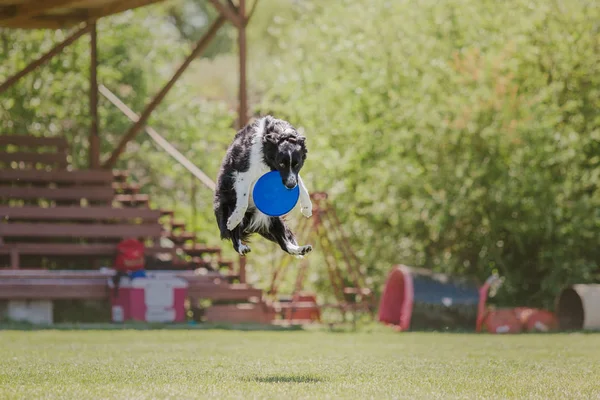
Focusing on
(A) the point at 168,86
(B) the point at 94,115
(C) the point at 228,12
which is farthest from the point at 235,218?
(B) the point at 94,115

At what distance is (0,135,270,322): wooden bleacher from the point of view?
1541 cm

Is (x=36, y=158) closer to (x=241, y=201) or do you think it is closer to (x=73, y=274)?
(x=73, y=274)

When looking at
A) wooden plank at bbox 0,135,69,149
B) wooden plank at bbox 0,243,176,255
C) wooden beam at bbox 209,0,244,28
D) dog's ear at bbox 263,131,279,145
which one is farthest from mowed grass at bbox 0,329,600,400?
wooden plank at bbox 0,135,69,149

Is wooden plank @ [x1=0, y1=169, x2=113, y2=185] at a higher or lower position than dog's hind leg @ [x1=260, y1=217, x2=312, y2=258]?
higher

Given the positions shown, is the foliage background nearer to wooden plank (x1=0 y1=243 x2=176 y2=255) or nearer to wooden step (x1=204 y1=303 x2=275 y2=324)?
wooden step (x1=204 y1=303 x2=275 y2=324)

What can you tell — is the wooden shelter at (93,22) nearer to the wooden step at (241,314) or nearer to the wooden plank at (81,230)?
the wooden plank at (81,230)

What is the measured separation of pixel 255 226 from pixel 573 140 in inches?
371

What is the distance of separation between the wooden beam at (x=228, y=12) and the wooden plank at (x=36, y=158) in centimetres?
412

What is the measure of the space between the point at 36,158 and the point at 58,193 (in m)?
1.03

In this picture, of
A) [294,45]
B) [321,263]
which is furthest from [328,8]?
[321,263]

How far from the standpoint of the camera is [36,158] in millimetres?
17797

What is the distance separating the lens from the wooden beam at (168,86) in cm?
1577

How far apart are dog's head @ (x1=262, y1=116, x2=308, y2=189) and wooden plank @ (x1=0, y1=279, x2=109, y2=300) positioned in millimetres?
8079

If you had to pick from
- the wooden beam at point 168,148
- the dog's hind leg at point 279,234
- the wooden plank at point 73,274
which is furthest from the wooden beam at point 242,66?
the dog's hind leg at point 279,234
